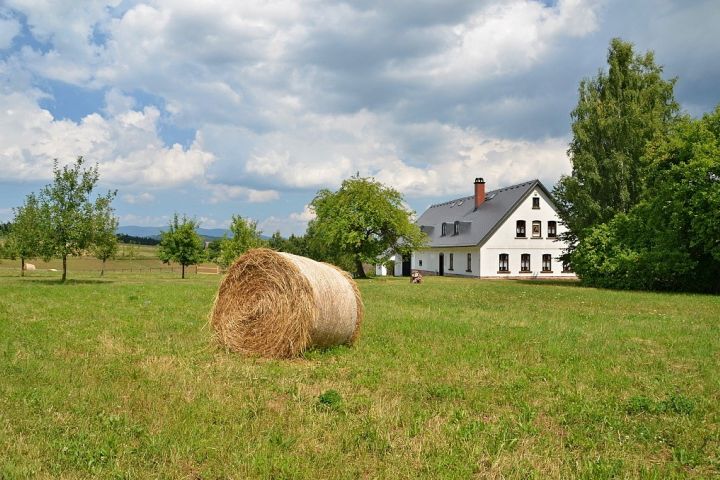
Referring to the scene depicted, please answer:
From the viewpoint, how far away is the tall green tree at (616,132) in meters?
35.8

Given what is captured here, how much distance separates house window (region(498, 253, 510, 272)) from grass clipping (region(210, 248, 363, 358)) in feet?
134

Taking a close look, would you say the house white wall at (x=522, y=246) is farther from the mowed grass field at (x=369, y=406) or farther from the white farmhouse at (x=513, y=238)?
the mowed grass field at (x=369, y=406)

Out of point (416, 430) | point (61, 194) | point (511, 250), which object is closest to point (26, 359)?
point (416, 430)

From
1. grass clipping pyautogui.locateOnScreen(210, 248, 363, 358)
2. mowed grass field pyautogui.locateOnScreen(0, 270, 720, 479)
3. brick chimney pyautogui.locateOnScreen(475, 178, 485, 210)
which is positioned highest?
brick chimney pyautogui.locateOnScreen(475, 178, 485, 210)

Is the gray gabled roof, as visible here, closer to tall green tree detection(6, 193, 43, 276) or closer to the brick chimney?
the brick chimney

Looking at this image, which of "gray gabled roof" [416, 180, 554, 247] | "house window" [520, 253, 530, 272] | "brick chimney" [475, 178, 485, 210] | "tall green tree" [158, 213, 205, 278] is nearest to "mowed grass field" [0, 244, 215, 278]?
"tall green tree" [158, 213, 205, 278]

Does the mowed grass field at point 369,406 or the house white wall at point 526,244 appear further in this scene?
the house white wall at point 526,244

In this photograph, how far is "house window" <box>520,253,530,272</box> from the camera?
5034cm

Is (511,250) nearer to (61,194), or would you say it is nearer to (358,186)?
(358,186)

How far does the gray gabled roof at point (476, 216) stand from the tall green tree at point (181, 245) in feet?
74.1

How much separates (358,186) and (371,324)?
31936 mm

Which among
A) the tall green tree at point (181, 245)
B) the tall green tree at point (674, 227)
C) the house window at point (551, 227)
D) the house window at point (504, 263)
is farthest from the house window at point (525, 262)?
the tall green tree at point (181, 245)

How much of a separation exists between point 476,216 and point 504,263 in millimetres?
6101

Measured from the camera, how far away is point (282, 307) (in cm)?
978
